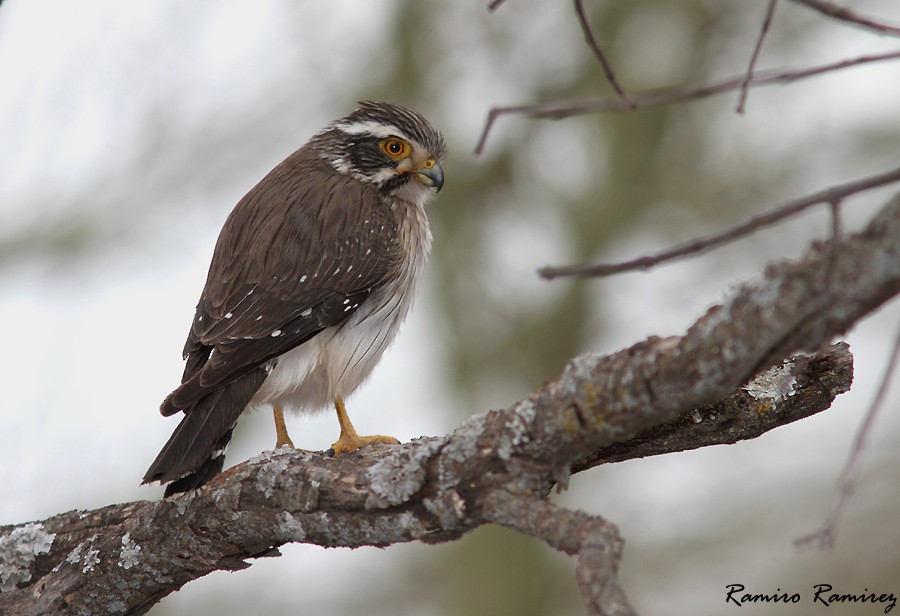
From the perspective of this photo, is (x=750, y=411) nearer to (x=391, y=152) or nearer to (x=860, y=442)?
(x=860, y=442)

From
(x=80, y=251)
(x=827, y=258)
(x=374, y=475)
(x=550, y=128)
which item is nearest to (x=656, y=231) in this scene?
(x=550, y=128)

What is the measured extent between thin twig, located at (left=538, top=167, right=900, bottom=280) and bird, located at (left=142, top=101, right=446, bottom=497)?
92.7 inches

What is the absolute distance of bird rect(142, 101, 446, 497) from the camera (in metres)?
4.33

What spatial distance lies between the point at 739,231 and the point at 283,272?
3.22 meters

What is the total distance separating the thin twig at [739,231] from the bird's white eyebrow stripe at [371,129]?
3788 mm

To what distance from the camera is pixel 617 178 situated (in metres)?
10.5

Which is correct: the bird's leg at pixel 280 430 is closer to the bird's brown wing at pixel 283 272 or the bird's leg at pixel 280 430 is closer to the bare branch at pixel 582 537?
the bird's brown wing at pixel 283 272

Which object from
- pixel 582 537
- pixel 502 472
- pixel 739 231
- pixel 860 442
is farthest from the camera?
pixel 502 472

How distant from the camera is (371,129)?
5824 millimetres

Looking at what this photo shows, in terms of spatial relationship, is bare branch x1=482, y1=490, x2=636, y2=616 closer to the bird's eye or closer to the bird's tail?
the bird's tail

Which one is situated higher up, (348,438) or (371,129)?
(371,129)

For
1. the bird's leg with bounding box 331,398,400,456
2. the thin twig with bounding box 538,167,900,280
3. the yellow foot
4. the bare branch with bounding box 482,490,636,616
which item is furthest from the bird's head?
the thin twig with bounding box 538,167,900,280

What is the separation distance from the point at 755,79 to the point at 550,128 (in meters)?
8.76

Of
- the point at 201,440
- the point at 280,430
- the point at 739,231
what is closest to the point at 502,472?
the point at 739,231
